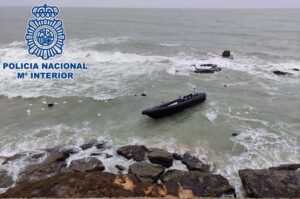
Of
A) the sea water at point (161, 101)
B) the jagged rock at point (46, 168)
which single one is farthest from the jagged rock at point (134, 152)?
the jagged rock at point (46, 168)

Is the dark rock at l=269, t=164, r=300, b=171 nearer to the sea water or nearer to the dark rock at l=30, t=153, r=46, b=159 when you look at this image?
the sea water

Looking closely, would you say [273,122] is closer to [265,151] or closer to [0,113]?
[265,151]

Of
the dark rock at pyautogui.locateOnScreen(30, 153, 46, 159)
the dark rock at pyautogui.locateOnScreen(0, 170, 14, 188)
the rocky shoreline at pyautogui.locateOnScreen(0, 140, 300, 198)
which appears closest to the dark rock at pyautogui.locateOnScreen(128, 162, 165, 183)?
the rocky shoreline at pyautogui.locateOnScreen(0, 140, 300, 198)

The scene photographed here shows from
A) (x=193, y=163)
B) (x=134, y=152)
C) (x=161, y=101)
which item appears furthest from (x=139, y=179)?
(x=161, y=101)

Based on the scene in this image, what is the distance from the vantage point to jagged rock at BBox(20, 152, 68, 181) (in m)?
13.5

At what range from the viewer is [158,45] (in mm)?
48406

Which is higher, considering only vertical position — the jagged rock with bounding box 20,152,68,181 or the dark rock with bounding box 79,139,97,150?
the dark rock with bounding box 79,139,97,150

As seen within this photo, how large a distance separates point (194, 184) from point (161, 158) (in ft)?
8.28

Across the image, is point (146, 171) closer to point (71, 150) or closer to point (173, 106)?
point (71, 150)

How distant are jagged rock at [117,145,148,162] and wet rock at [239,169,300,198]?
4963 mm

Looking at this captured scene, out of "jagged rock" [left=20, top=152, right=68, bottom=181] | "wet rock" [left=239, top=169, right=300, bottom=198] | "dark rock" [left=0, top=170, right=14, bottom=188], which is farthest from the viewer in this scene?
"jagged rock" [left=20, top=152, right=68, bottom=181]

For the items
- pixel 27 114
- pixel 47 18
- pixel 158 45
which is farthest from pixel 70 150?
pixel 158 45

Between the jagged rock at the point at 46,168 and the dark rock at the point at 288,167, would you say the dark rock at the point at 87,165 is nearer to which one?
the jagged rock at the point at 46,168

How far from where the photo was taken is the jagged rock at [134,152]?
49.6 ft
